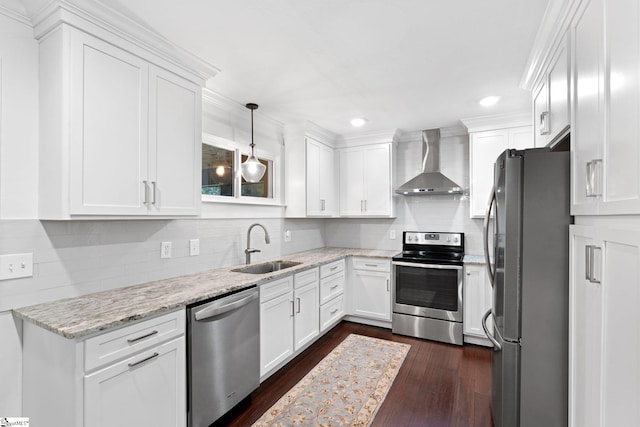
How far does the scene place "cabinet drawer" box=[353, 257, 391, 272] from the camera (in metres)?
3.77

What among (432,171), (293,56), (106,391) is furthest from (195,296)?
(432,171)

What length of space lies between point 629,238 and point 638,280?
0.42 feet

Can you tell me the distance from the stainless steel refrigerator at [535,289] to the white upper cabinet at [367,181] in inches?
91.6

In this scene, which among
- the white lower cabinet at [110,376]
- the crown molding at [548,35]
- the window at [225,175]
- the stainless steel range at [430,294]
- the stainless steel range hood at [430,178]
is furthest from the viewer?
the stainless steel range hood at [430,178]

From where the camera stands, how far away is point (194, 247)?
2.58m

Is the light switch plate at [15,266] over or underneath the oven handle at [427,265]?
over

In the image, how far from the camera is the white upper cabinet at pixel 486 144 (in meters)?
3.34

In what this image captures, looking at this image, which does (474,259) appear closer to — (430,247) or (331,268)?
(430,247)

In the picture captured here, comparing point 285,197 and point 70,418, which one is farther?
point 285,197

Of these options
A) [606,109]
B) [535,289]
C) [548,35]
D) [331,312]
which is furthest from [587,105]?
[331,312]

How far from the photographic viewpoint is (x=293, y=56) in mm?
2172

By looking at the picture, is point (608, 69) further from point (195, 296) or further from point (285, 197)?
point (285, 197)

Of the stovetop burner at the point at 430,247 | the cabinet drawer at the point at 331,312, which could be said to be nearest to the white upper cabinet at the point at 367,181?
the stovetop burner at the point at 430,247

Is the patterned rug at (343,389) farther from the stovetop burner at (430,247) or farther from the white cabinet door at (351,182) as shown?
the white cabinet door at (351,182)
